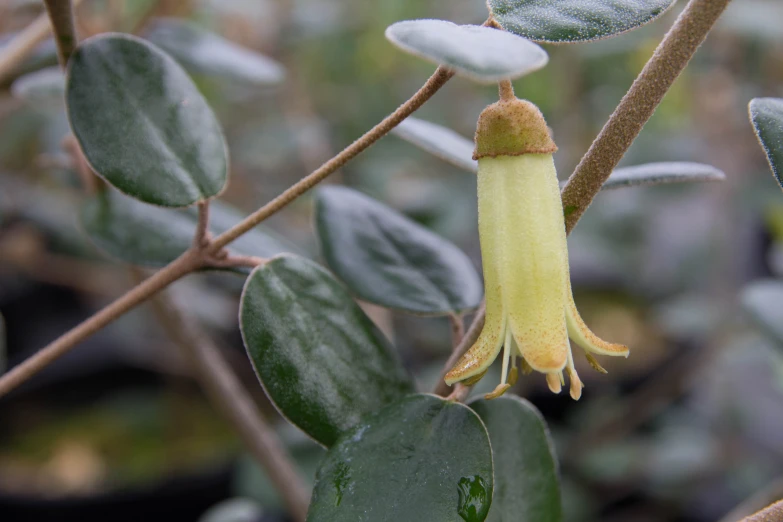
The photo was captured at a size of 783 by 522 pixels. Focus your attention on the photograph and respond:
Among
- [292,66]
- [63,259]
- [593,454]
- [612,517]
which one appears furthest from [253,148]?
[612,517]

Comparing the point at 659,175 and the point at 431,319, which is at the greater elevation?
the point at 659,175

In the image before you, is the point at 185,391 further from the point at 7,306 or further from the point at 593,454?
the point at 593,454

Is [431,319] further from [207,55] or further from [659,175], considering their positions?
[659,175]

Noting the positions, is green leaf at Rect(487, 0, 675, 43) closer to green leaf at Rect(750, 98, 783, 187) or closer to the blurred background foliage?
green leaf at Rect(750, 98, 783, 187)

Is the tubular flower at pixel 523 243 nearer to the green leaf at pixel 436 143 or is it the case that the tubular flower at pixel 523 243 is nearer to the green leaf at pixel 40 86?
the green leaf at pixel 436 143

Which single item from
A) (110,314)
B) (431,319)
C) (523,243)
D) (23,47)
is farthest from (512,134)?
(431,319)

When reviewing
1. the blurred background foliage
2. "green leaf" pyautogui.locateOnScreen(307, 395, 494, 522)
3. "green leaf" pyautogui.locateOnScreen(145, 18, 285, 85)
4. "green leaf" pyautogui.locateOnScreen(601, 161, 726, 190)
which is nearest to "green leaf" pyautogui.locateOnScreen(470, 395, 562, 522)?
"green leaf" pyautogui.locateOnScreen(307, 395, 494, 522)
